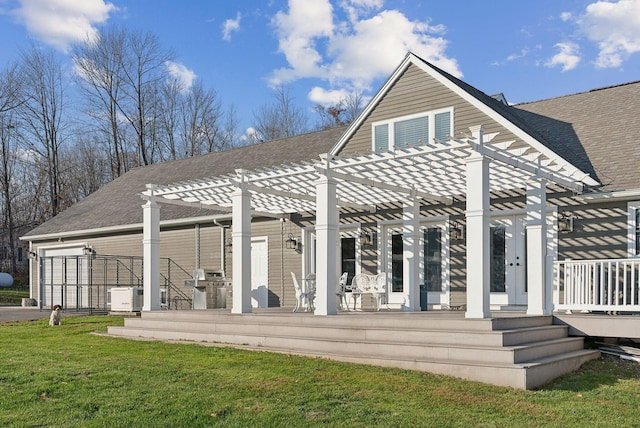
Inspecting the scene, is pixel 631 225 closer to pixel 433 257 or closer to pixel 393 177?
pixel 433 257

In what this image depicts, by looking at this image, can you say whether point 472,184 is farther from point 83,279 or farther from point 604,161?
A: point 83,279

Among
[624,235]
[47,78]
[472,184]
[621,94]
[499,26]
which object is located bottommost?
[624,235]

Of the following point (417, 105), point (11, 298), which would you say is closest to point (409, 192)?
point (417, 105)

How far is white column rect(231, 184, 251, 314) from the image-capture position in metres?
10.9

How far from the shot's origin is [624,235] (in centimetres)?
1098

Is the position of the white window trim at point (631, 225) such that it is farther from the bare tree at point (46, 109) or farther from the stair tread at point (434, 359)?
the bare tree at point (46, 109)

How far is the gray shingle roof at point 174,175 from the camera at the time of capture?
18.2 metres

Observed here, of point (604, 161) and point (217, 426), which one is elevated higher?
point (604, 161)


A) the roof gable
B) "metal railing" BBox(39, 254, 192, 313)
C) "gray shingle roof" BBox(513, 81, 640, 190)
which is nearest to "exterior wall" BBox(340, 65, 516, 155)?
the roof gable

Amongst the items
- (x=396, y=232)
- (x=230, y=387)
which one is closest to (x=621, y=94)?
(x=396, y=232)

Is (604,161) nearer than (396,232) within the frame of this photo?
Yes

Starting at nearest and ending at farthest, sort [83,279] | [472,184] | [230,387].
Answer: [230,387] < [472,184] < [83,279]

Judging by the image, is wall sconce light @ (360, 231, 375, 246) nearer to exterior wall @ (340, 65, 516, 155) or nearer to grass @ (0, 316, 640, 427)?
exterior wall @ (340, 65, 516, 155)

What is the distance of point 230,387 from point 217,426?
1.26 metres
